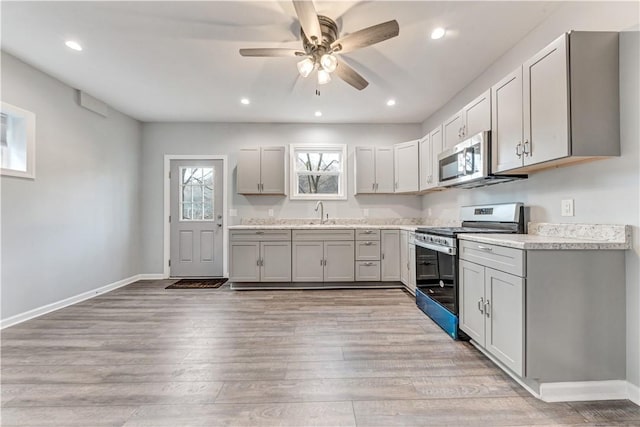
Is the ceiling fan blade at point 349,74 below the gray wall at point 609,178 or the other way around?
the other way around

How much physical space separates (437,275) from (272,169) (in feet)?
9.48

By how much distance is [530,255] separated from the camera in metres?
1.66

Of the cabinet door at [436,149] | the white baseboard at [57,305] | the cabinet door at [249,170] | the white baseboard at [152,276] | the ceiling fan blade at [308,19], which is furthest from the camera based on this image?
the white baseboard at [152,276]

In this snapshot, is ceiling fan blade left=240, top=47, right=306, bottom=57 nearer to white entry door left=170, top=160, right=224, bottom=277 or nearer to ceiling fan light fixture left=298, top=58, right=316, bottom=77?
ceiling fan light fixture left=298, top=58, right=316, bottom=77

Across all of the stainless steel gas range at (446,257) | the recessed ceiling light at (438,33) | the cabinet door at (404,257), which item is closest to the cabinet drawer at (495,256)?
the stainless steel gas range at (446,257)

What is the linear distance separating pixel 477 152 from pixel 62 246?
4.59 m

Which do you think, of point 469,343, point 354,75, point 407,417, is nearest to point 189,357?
point 407,417

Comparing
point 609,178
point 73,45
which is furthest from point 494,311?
point 73,45

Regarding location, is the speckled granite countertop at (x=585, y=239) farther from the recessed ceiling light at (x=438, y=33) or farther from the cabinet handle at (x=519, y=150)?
the recessed ceiling light at (x=438, y=33)

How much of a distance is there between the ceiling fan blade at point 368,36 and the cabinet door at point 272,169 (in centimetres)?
245

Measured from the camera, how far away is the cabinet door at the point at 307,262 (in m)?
4.12

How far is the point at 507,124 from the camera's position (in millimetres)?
2232

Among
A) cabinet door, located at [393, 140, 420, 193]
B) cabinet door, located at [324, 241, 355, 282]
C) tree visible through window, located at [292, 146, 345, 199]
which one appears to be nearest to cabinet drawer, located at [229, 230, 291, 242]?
cabinet door, located at [324, 241, 355, 282]

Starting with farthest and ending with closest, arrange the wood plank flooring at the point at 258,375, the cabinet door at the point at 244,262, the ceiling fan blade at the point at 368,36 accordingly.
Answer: the cabinet door at the point at 244,262, the ceiling fan blade at the point at 368,36, the wood plank flooring at the point at 258,375
